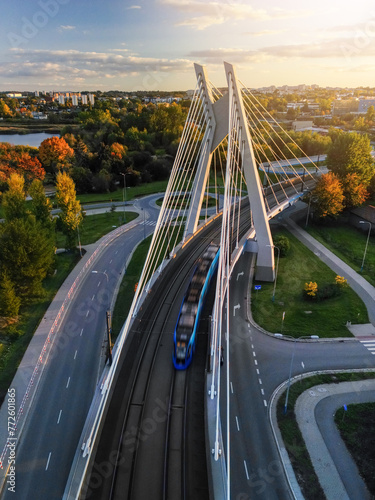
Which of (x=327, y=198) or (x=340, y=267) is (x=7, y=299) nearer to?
(x=340, y=267)

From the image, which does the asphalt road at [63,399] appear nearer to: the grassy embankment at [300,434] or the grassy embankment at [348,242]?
the grassy embankment at [300,434]

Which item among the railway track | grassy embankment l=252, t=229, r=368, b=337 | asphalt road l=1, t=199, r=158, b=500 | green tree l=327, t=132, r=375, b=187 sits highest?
green tree l=327, t=132, r=375, b=187

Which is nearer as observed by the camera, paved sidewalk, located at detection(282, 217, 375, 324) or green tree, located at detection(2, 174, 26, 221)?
paved sidewalk, located at detection(282, 217, 375, 324)

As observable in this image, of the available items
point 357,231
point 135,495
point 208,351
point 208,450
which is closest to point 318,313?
point 208,351

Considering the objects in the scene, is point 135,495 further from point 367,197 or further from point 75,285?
point 367,197

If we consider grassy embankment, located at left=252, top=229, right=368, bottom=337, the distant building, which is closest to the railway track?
grassy embankment, located at left=252, top=229, right=368, bottom=337

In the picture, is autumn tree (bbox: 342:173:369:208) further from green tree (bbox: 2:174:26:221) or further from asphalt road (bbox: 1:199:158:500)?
green tree (bbox: 2:174:26:221)
